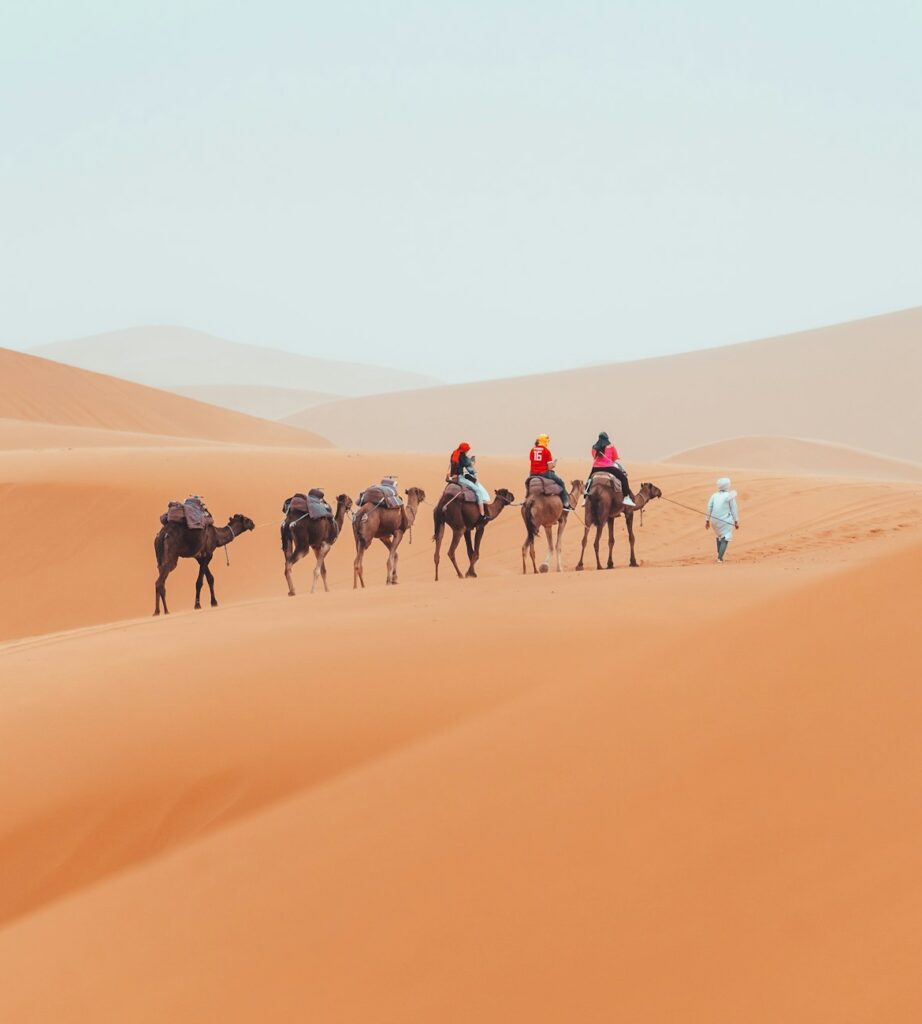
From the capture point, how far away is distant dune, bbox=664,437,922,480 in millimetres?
45688

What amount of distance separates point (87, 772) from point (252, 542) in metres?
17.1

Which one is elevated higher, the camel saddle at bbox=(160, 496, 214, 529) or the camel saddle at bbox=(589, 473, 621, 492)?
the camel saddle at bbox=(589, 473, 621, 492)

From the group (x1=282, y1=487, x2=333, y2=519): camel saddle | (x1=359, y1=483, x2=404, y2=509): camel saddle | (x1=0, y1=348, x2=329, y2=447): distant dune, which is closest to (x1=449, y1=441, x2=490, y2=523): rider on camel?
(x1=359, y1=483, x2=404, y2=509): camel saddle

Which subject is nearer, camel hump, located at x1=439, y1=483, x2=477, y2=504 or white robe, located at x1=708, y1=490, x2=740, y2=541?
camel hump, located at x1=439, y1=483, x2=477, y2=504

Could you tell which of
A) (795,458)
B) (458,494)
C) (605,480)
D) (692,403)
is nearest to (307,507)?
(458,494)

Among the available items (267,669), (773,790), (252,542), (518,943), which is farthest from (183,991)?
(252,542)

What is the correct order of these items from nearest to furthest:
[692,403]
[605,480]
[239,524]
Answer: [605,480], [239,524], [692,403]

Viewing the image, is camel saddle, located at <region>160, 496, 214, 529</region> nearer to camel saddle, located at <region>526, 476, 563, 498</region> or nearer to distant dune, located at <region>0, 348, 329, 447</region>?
camel saddle, located at <region>526, 476, 563, 498</region>

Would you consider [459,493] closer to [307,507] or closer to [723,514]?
[307,507]

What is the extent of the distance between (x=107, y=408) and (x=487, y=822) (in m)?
55.4

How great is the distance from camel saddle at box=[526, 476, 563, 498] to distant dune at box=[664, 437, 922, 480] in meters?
28.8

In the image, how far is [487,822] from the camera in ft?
17.8

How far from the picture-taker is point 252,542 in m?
23.6

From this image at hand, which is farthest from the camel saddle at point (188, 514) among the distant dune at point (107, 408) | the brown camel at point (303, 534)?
the distant dune at point (107, 408)
